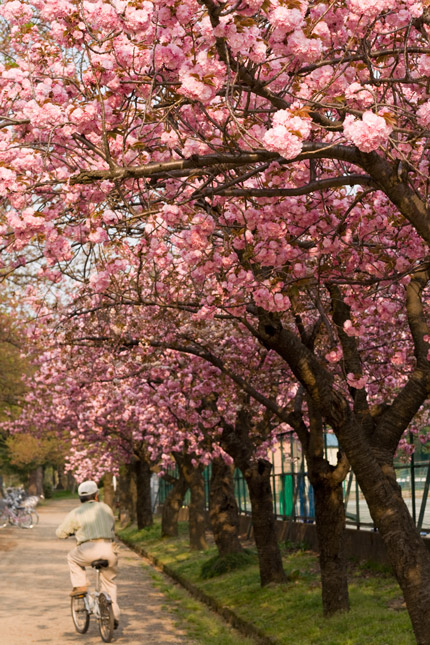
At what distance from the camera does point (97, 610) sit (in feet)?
40.3

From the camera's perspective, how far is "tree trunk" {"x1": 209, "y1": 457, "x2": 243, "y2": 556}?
1970 cm

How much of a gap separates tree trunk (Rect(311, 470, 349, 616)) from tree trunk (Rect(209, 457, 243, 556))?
7.66m

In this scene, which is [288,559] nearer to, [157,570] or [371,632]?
[157,570]

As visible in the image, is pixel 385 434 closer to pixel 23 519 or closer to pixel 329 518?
pixel 329 518

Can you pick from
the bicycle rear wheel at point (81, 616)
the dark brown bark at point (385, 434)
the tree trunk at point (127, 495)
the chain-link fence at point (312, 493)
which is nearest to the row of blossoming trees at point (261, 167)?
the dark brown bark at point (385, 434)

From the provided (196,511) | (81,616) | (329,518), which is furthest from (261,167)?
(196,511)

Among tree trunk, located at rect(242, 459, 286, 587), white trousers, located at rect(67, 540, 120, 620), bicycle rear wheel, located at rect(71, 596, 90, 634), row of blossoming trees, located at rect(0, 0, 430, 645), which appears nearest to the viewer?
row of blossoming trees, located at rect(0, 0, 430, 645)

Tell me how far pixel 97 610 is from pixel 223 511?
803cm

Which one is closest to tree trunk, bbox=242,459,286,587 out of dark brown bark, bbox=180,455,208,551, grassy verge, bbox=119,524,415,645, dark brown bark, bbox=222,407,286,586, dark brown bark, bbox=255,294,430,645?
dark brown bark, bbox=222,407,286,586

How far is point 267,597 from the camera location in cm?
1442

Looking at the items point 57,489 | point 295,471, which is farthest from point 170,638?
point 57,489

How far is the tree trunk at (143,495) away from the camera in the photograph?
116ft

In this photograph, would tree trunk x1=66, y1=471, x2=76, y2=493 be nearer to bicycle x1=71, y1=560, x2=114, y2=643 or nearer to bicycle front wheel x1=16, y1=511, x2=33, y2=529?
bicycle front wheel x1=16, y1=511, x2=33, y2=529

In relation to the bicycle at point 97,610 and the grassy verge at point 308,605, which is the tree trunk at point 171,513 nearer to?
the grassy verge at point 308,605
